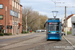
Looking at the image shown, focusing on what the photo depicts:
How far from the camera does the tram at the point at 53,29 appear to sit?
926 inches

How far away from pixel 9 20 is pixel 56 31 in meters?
33.8

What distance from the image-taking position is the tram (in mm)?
23531

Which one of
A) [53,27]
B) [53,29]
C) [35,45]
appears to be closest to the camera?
[35,45]

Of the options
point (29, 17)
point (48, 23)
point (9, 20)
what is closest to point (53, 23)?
point (48, 23)

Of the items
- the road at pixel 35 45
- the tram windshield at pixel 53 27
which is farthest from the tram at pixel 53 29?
the road at pixel 35 45

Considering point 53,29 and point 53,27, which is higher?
point 53,27

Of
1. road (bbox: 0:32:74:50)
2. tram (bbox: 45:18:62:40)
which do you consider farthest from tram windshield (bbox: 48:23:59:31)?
road (bbox: 0:32:74:50)

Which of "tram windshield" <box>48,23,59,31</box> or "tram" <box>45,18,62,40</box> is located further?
"tram windshield" <box>48,23,59,31</box>

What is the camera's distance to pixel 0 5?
55.2 metres

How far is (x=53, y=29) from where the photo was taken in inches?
935

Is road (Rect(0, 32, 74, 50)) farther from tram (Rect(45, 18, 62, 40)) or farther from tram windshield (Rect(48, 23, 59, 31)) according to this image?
tram windshield (Rect(48, 23, 59, 31))

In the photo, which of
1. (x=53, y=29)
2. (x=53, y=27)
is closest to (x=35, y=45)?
(x=53, y=29)

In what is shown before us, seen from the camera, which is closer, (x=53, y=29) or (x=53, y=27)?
(x=53, y=29)

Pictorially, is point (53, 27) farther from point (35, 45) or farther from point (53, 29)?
point (35, 45)
